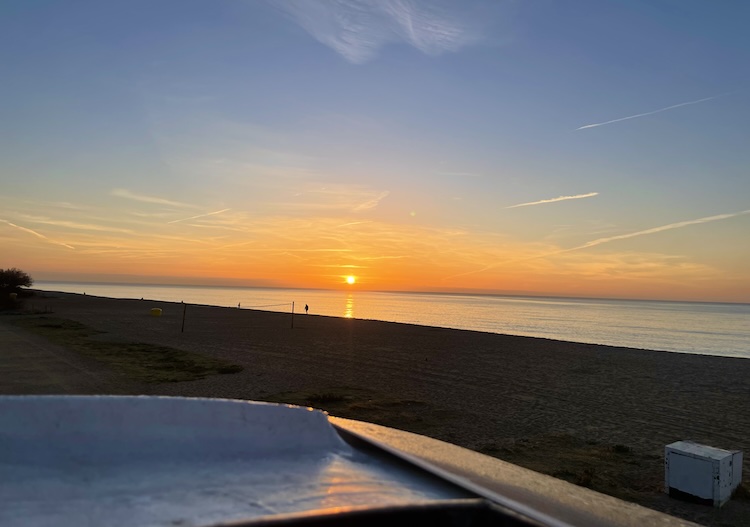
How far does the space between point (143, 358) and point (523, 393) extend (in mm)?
11451

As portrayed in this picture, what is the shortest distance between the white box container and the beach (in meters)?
0.16

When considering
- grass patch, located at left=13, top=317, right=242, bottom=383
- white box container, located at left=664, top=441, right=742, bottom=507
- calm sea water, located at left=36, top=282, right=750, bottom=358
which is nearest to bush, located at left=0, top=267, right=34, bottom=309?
calm sea water, located at left=36, top=282, right=750, bottom=358

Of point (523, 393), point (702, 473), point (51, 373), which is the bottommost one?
point (51, 373)

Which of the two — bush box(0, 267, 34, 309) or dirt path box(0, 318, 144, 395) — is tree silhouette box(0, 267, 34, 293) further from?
dirt path box(0, 318, 144, 395)

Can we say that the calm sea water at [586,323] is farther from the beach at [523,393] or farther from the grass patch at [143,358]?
the grass patch at [143,358]

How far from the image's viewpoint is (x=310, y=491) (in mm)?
2066

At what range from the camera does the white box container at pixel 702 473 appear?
562 cm

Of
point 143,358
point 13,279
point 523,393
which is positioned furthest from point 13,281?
point 523,393

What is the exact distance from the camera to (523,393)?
41.7 feet

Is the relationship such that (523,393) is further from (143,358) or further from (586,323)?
(586,323)

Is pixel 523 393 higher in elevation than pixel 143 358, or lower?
higher

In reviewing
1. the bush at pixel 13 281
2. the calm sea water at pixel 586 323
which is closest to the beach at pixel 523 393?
the calm sea water at pixel 586 323

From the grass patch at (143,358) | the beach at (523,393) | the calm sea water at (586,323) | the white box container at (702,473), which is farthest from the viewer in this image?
the calm sea water at (586,323)

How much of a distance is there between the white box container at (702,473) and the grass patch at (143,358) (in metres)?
10.6
